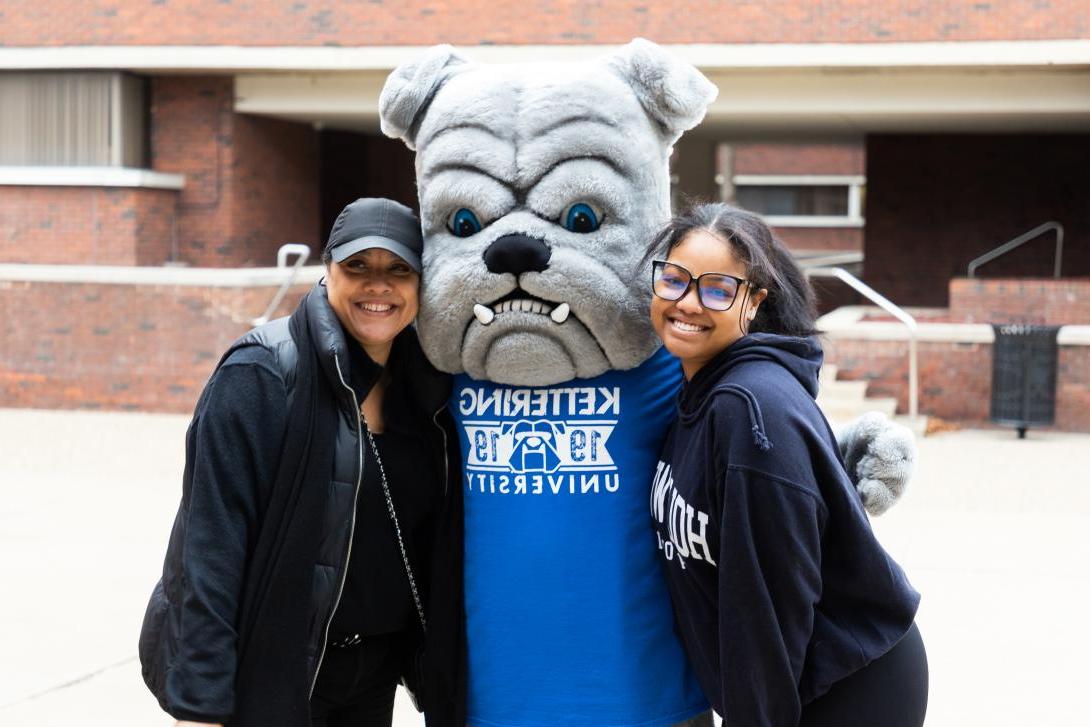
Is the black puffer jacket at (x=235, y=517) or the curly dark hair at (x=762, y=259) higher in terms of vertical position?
the curly dark hair at (x=762, y=259)

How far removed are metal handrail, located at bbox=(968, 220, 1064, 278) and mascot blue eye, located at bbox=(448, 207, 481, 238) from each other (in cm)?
1477

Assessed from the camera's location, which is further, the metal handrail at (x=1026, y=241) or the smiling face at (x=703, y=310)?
the metal handrail at (x=1026, y=241)

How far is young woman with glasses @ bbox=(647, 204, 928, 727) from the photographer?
2.46 meters

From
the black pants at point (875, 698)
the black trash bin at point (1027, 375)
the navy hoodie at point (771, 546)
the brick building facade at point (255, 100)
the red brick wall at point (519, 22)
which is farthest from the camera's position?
the red brick wall at point (519, 22)

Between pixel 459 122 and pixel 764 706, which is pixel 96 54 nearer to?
pixel 459 122

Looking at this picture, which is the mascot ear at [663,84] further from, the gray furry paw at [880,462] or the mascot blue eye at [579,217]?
the gray furry paw at [880,462]

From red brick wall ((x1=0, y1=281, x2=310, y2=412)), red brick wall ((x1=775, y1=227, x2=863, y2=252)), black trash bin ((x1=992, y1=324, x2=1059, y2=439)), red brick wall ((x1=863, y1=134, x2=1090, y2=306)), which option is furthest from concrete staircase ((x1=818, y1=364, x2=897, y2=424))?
red brick wall ((x1=775, y1=227, x2=863, y2=252))

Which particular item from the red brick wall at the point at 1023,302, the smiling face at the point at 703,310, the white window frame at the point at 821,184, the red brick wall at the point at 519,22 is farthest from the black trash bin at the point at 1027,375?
the white window frame at the point at 821,184

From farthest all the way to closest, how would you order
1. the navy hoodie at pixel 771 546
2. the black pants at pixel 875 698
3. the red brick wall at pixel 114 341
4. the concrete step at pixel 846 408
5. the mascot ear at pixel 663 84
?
the red brick wall at pixel 114 341, the concrete step at pixel 846 408, the mascot ear at pixel 663 84, the black pants at pixel 875 698, the navy hoodie at pixel 771 546

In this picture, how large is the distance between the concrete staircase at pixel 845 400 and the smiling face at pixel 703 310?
9.03 meters

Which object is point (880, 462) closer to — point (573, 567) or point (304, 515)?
point (573, 567)

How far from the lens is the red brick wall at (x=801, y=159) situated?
31516 millimetres

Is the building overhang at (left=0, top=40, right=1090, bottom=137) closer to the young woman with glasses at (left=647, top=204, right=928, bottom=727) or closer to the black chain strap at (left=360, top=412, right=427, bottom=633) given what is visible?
the black chain strap at (left=360, top=412, right=427, bottom=633)

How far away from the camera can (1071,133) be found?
18.0m
